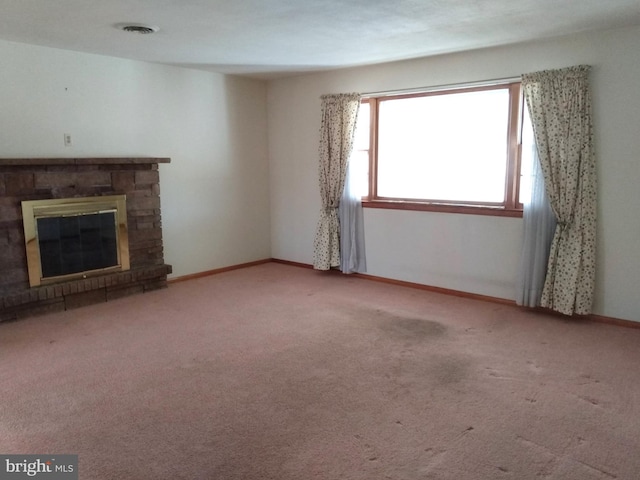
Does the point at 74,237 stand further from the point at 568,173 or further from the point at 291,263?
the point at 568,173

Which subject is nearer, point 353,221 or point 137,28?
point 137,28

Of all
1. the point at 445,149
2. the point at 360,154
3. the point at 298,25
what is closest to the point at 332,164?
the point at 360,154

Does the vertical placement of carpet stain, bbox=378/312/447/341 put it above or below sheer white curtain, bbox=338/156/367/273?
below

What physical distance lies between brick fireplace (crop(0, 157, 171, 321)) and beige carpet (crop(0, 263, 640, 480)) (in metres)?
0.23

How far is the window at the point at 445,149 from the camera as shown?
4492 mm

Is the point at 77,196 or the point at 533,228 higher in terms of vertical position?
the point at 77,196

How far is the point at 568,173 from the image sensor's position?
13.1 feet

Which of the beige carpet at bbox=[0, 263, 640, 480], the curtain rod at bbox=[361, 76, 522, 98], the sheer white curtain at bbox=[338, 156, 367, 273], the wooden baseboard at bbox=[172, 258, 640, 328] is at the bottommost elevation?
the beige carpet at bbox=[0, 263, 640, 480]

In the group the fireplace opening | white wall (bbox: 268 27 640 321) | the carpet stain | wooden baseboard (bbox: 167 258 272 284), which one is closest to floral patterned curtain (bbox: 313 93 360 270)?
white wall (bbox: 268 27 640 321)

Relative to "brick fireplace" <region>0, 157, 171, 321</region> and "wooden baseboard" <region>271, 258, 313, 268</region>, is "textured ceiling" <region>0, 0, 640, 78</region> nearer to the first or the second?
"brick fireplace" <region>0, 157, 171, 321</region>

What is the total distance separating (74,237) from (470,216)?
12.5 ft

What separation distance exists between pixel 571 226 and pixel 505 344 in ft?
4.17

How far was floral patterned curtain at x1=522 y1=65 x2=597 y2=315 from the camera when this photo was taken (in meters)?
3.94

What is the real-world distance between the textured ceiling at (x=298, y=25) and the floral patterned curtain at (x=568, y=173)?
441 mm
